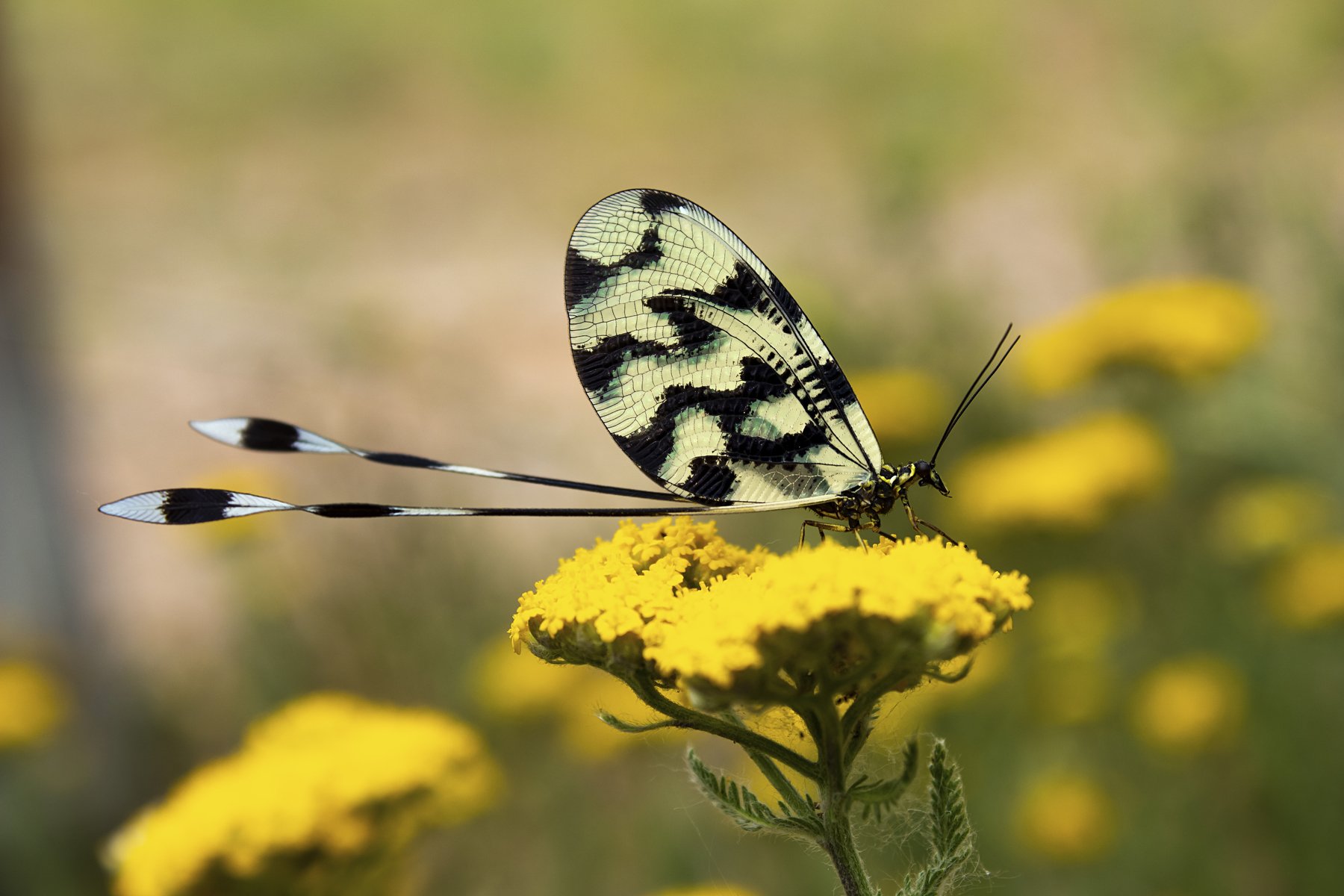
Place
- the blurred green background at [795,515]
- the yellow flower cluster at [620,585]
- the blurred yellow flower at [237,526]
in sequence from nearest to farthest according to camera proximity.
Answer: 1. the yellow flower cluster at [620,585]
2. the blurred green background at [795,515]
3. the blurred yellow flower at [237,526]

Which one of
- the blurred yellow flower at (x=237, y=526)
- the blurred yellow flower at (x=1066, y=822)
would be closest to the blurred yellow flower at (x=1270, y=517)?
the blurred yellow flower at (x=1066, y=822)

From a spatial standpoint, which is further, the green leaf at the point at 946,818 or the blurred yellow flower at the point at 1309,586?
the blurred yellow flower at the point at 1309,586

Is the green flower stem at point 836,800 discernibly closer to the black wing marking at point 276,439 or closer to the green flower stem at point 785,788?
the green flower stem at point 785,788

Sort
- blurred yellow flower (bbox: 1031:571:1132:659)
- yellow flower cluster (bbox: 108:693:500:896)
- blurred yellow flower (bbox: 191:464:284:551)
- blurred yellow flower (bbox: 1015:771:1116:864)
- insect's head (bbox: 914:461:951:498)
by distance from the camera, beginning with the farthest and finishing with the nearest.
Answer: blurred yellow flower (bbox: 191:464:284:551)
blurred yellow flower (bbox: 1031:571:1132:659)
blurred yellow flower (bbox: 1015:771:1116:864)
yellow flower cluster (bbox: 108:693:500:896)
insect's head (bbox: 914:461:951:498)

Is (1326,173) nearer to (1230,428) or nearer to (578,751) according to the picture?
(1230,428)

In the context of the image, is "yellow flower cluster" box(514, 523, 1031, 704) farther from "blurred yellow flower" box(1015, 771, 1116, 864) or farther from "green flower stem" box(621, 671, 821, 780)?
"blurred yellow flower" box(1015, 771, 1116, 864)

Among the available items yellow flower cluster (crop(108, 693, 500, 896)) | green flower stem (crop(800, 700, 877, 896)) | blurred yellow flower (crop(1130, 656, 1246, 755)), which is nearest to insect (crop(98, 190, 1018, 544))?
green flower stem (crop(800, 700, 877, 896))
